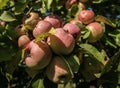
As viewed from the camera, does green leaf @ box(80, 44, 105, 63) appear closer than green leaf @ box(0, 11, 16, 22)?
Yes

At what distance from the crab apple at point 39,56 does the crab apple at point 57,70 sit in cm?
3

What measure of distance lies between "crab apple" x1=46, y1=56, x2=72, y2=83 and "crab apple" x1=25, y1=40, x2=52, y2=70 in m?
0.03

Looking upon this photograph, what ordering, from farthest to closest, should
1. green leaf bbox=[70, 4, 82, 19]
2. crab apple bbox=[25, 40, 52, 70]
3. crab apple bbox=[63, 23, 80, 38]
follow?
green leaf bbox=[70, 4, 82, 19] → crab apple bbox=[63, 23, 80, 38] → crab apple bbox=[25, 40, 52, 70]

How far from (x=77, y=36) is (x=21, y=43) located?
0.95ft

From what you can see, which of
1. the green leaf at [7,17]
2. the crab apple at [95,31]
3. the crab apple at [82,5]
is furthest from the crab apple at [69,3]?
the green leaf at [7,17]

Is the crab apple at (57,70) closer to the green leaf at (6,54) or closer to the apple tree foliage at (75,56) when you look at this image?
the apple tree foliage at (75,56)

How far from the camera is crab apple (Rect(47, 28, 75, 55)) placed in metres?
1.96

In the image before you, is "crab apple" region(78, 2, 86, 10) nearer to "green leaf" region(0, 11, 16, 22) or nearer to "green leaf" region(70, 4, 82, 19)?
"green leaf" region(70, 4, 82, 19)

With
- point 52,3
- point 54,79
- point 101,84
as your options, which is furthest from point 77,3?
point 54,79

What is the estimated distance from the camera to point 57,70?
197 centimetres

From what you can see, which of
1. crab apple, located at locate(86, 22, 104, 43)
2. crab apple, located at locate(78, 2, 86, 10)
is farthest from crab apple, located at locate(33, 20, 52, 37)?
crab apple, located at locate(78, 2, 86, 10)

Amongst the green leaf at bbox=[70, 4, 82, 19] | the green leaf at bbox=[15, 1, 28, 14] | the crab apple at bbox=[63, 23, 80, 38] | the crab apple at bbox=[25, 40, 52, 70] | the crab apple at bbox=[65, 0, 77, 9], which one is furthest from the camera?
the crab apple at bbox=[65, 0, 77, 9]

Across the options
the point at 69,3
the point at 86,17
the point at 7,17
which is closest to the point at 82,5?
the point at 69,3

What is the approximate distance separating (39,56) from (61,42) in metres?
0.13
